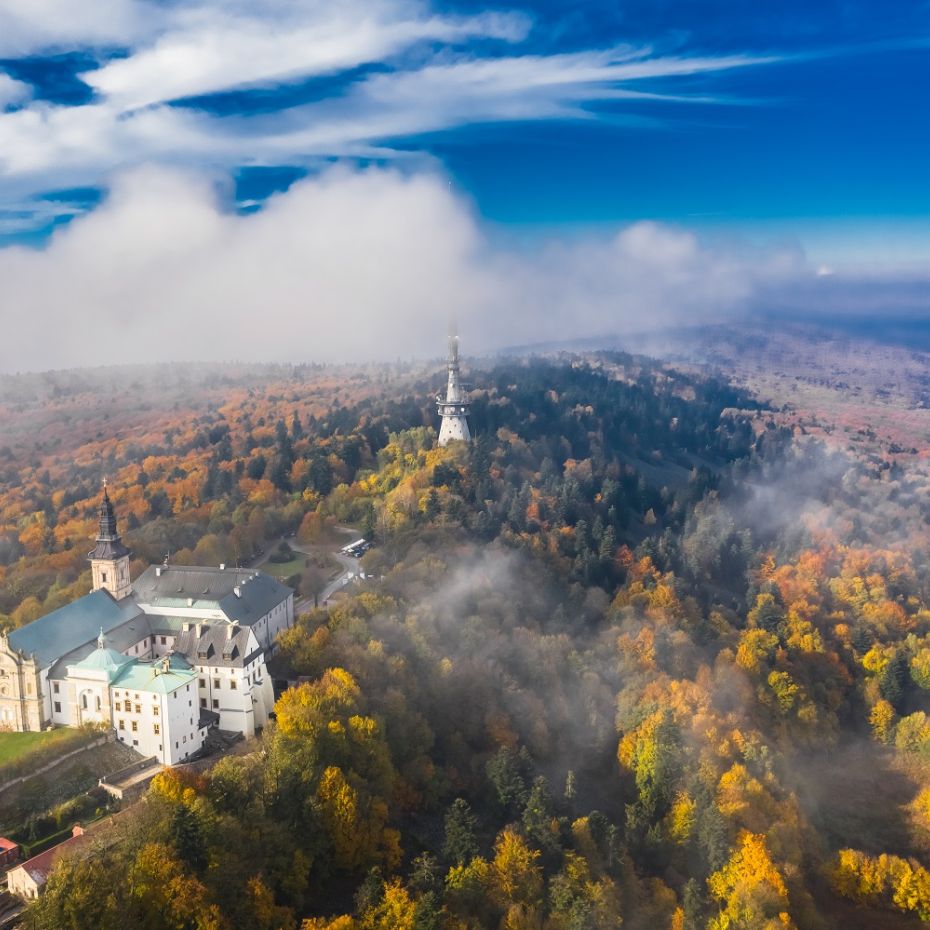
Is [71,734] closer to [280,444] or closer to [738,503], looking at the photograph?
[280,444]

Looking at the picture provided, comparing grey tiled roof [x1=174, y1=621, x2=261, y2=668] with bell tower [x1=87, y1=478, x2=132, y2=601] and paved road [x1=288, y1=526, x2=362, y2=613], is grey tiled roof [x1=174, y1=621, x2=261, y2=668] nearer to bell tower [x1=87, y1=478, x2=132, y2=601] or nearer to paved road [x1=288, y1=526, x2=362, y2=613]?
bell tower [x1=87, y1=478, x2=132, y2=601]

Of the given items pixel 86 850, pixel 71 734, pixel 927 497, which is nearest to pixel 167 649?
pixel 71 734

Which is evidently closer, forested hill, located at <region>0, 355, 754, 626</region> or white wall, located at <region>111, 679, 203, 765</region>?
white wall, located at <region>111, 679, 203, 765</region>

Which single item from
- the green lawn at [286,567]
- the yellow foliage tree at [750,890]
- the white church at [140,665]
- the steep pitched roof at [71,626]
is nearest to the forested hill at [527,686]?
the yellow foliage tree at [750,890]

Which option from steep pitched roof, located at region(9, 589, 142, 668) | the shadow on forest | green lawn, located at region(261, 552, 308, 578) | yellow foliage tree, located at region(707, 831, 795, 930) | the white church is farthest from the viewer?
green lawn, located at region(261, 552, 308, 578)

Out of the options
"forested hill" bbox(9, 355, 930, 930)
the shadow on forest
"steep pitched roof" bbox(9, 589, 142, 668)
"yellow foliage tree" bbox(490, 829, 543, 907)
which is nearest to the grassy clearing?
"steep pitched roof" bbox(9, 589, 142, 668)

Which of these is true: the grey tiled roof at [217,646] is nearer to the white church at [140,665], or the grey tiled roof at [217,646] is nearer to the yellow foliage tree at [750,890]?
the white church at [140,665]
